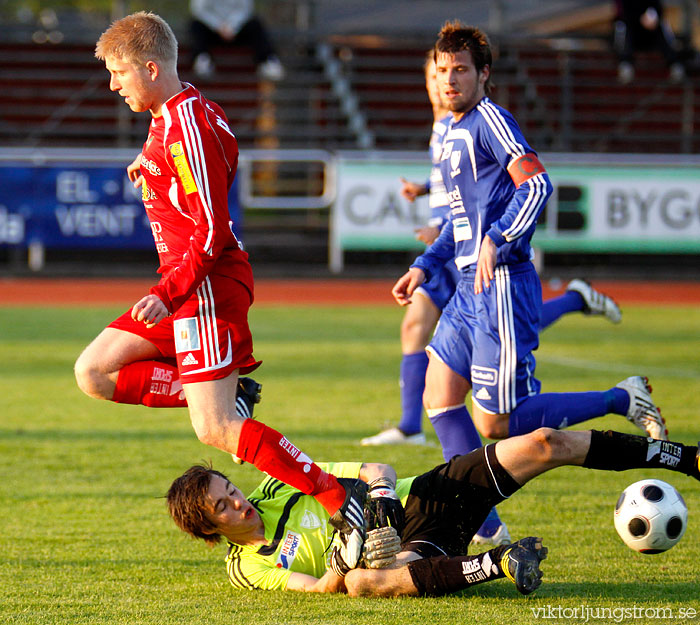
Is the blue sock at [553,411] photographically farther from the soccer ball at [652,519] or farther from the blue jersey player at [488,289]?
the soccer ball at [652,519]

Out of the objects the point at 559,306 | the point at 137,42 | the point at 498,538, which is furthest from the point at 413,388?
the point at 137,42

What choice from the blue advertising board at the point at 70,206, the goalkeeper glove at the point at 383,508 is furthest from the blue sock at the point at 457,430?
the blue advertising board at the point at 70,206

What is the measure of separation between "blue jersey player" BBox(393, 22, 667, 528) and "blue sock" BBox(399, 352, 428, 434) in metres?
1.98

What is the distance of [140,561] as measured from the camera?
180 inches

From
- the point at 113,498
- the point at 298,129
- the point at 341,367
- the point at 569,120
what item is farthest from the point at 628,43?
the point at 113,498

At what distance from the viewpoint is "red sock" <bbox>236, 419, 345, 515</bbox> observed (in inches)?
161

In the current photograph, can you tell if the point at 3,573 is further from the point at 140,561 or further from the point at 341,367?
the point at 341,367

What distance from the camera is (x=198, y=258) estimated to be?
13.5ft

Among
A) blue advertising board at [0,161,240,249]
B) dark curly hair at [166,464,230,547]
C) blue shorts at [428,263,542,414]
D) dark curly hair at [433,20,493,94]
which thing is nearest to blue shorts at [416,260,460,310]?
blue shorts at [428,263,542,414]

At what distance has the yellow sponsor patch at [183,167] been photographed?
163 inches

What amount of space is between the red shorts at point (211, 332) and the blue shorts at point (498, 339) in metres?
0.96

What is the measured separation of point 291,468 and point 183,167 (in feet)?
4.03

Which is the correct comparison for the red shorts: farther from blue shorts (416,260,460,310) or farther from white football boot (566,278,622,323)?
white football boot (566,278,622,323)

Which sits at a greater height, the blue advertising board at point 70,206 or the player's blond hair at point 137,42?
the player's blond hair at point 137,42
